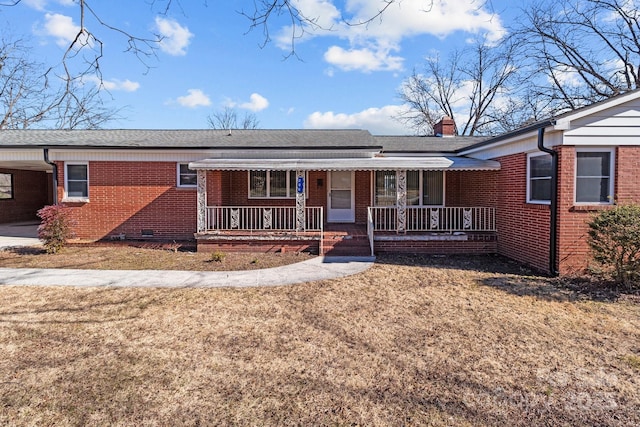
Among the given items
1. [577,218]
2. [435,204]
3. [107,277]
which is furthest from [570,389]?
[435,204]

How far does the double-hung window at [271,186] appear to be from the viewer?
13.8m

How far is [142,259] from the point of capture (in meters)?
10.0

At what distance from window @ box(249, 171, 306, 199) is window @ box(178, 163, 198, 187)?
6.93 feet

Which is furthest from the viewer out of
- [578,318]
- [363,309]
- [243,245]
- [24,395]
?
[243,245]

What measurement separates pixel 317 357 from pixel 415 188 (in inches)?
411

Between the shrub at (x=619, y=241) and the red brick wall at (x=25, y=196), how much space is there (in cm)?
2419

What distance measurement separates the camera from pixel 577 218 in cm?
823

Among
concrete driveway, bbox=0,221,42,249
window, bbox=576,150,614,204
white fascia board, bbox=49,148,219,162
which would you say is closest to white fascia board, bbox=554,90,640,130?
window, bbox=576,150,614,204

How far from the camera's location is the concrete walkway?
7.55 metres

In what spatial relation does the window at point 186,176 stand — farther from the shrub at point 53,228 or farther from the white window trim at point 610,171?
the white window trim at point 610,171

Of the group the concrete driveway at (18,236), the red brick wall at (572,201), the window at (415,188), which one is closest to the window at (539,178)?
the red brick wall at (572,201)

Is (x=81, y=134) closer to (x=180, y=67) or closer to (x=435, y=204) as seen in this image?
(x=180, y=67)

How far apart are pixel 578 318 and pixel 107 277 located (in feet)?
30.1

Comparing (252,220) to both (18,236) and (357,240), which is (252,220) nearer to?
(357,240)
